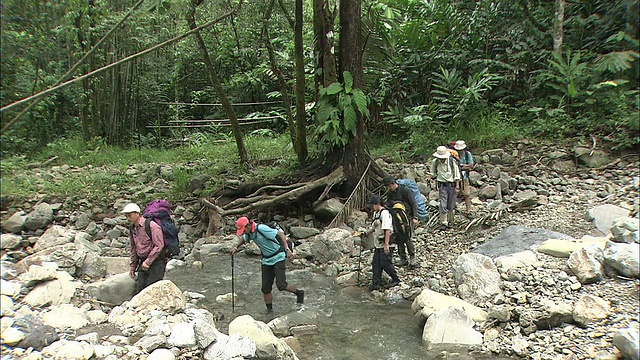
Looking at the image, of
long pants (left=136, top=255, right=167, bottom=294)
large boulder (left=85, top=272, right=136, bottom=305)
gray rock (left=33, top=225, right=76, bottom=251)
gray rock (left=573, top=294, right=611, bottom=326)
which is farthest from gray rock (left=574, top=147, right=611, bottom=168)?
gray rock (left=33, top=225, right=76, bottom=251)

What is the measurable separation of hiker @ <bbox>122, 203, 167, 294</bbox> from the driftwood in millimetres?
4032

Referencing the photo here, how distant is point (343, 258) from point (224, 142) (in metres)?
9.62

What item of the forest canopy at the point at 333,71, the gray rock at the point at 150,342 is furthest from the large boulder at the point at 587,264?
the gray rock at the point at 150,342

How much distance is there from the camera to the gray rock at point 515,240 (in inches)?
285

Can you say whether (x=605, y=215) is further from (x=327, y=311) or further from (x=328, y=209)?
(x=328, y=209)

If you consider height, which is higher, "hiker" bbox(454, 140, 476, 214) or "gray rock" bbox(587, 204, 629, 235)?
"hiker" bbox(454, 140, 476, 214)

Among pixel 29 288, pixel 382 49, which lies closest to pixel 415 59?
pixel 382 49

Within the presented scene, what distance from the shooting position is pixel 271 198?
35.9 feet

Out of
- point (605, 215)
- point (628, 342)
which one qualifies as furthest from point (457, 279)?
point (628, 342)

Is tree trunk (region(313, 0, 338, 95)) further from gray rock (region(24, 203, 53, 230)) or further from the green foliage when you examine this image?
gray rock (region(24, 203, 53, 230))

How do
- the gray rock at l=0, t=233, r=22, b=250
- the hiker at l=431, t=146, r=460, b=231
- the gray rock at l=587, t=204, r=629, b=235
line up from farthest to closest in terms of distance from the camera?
the hiker at l=431, t=146, r=460, b=231
the gray rock at l=587, t=204, r=629, b=235
the gray rock at l=0, t=233, r=22, b=250

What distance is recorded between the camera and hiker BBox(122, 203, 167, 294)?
6344 millimetres

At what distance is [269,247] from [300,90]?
6.40 m

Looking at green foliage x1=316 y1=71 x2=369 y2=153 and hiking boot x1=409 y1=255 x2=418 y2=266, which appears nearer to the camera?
hiking boot x1=409 y1=255 x2=418 y2=266
